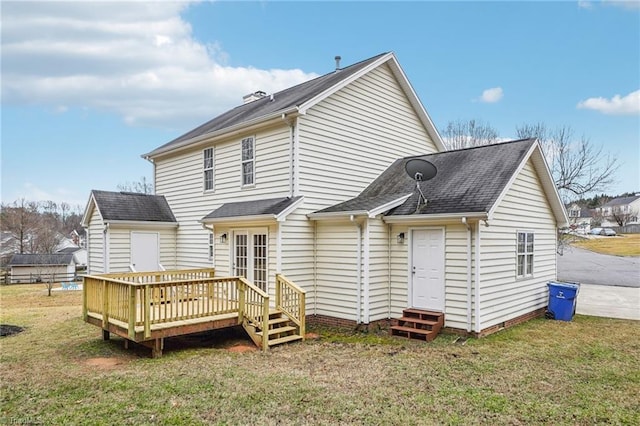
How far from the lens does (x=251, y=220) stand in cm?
1008

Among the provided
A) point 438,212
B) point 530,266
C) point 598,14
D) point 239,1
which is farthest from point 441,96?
point 438,212

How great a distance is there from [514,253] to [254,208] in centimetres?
671

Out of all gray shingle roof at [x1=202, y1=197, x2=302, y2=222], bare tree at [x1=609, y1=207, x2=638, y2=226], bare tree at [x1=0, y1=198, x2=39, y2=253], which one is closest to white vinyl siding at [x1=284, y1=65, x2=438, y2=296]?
gray shingle roof at [x1=202, y1=197, x2=302, y2=222]

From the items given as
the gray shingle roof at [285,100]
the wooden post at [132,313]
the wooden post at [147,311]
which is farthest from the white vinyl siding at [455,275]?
the wooden post at [132,313]

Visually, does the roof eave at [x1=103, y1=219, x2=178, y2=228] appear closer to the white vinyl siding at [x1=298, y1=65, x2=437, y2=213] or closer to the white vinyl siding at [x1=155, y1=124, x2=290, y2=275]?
the white vinyl siding at [x1=155, y1=124, x2=290, y2=275]

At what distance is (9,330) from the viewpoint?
9586 mm

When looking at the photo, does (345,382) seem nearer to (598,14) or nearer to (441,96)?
(598,14)

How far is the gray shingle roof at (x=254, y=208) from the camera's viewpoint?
9.73 metres

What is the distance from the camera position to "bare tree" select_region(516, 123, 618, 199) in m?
20.8

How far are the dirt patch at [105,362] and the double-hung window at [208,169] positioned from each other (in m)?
6.86

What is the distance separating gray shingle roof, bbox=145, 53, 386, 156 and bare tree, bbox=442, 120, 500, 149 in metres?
18.0

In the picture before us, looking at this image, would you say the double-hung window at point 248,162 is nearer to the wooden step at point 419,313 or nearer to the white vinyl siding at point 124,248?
the white vinyl siding at point 124,248

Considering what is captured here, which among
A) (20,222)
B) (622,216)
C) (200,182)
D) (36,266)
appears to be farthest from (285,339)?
(622,216)

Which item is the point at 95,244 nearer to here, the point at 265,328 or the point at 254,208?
Answer: the point at 254,208
